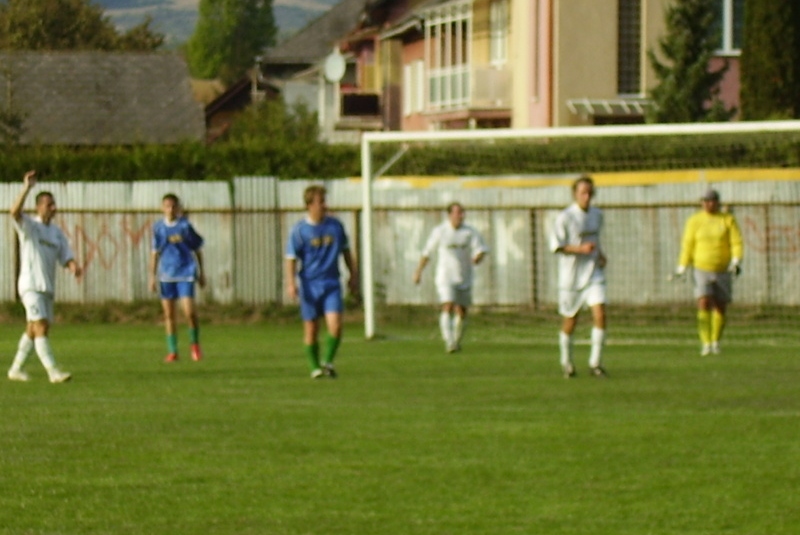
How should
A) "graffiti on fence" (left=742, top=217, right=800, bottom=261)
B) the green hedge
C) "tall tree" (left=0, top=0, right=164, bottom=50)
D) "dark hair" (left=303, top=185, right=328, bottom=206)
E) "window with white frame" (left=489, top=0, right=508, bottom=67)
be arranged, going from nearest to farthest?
"dark hair" (left=303, top=185, right=328, bottom=206) < "graffiti on fence" (left=742, top=217, right=800, bottom=261) < the green hedge < "window with white frame" (left=489, top=0, right=508, bottom=67) < "tall tree" (left=0, top=0, right=164, bottom=50)

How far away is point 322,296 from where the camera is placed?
1720cm

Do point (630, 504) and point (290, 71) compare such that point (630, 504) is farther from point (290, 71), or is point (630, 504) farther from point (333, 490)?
point (290, 71)

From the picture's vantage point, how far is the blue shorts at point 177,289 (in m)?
20.3

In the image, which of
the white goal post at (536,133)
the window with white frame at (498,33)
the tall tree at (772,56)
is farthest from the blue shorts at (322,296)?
the window with white frame at (498,33)

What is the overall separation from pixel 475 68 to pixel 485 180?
1650 centimetres

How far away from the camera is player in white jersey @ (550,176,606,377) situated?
667 inches

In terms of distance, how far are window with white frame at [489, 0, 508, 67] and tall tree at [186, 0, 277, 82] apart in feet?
439

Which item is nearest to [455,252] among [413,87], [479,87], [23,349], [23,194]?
[23,349]

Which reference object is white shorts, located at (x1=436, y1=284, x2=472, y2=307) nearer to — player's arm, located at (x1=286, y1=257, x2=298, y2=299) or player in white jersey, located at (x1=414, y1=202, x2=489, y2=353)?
player in white jersey, located at (x1=414, y1=202, x2=489, y2=353)

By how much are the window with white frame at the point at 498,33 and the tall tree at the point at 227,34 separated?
13370 centimetres

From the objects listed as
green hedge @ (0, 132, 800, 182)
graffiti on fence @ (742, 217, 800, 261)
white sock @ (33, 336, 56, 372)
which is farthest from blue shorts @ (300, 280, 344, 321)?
graffiti on fence @ (742, 217, 800, 261)

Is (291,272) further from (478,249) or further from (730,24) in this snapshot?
(730,24)

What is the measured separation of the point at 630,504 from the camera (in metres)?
9.35

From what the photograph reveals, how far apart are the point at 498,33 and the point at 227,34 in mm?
139801
